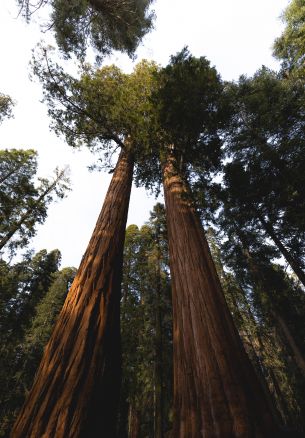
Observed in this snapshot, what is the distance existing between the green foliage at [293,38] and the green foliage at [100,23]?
5.70 m

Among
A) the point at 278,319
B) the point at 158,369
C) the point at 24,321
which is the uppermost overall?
the point at 24,321

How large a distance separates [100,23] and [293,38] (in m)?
8.21

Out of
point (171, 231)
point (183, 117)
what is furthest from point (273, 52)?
point (171, 231)

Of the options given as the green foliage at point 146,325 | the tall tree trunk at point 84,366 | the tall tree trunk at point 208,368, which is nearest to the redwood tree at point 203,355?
the tall tree trunk at point 208,368

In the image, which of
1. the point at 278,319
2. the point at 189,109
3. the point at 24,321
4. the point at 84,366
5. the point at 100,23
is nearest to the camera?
the point at 84,366

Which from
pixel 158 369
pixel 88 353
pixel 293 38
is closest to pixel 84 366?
pixel 88 353

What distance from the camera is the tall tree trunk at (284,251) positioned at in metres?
8.90

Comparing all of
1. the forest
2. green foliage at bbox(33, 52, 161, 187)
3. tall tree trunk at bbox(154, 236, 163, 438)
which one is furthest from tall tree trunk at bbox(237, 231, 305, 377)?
green foliage at bbox(33, 52, 161, 187)

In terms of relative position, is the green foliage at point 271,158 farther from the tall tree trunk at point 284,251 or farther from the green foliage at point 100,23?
the green foliage at point 100,23

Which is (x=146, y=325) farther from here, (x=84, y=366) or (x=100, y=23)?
(x=100, y=23)

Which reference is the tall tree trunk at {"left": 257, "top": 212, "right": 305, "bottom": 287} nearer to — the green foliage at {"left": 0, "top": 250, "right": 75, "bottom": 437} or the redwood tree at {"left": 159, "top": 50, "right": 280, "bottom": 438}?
the redwood tree at {"left": 159, "top": 50, "right": 280, "bottom": 438}

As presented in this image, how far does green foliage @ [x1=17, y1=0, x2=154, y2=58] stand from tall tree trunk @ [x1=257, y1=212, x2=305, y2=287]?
9.23 m

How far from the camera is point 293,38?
9.73 meters

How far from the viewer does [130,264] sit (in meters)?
14.9
